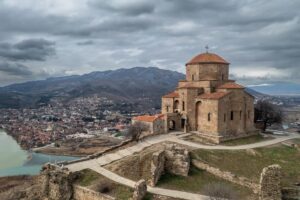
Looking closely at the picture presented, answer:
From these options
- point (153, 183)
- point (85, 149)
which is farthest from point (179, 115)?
point (85, 149)

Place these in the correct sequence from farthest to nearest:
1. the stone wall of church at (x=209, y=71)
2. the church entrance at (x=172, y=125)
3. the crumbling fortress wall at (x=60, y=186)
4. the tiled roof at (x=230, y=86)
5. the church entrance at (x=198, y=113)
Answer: the church entrance at (x=172, y=125), the stone wall of church at (x=209, y=71), the church entrance at (x=198, y=113), the tiled roof at (x=230, y=86), the crumbling fortress wall at (x=60, y=186)

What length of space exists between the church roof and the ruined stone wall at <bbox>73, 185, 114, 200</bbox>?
19.2 metres

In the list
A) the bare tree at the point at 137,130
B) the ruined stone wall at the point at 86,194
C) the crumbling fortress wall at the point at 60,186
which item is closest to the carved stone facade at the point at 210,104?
the bare tree at the point at 137,130

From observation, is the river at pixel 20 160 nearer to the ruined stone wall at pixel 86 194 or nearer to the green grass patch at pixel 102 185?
the green grass patch at pixel 102 185

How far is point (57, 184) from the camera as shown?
2659 centimetres

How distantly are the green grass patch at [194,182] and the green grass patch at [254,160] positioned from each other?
1.16 meters

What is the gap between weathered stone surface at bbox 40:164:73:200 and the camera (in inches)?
1041

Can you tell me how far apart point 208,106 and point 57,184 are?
16237 mm

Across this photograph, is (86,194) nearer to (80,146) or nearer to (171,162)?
(171,162)

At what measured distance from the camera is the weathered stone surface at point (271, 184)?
18484mm

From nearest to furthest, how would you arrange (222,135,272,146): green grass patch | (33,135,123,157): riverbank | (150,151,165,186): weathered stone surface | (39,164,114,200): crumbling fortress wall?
(150,151,165,186): weathered stone surface → (39,164,114,200): crumbling fortress wall → (222,135,272,146): green grass patch → (33,135,123,157): riverbank

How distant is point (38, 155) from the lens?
283ft

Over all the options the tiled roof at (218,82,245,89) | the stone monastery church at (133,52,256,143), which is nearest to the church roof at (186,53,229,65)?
the stone monastery church at (133,52,256,143)

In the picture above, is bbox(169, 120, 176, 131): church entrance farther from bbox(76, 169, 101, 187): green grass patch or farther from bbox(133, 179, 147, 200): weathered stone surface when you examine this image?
bbox(133, 179, 147, 200): weathered stone surface
